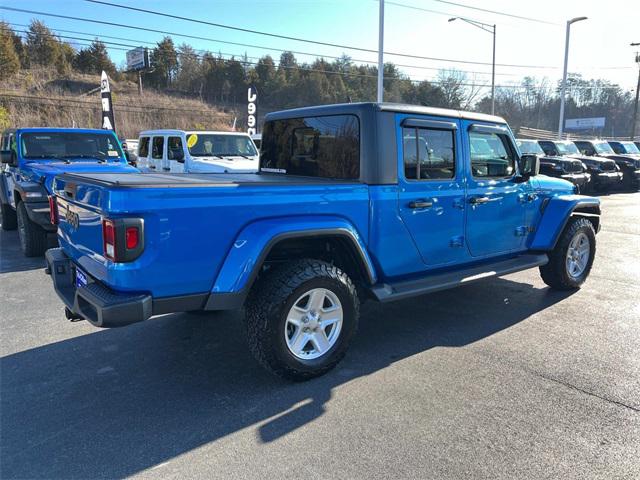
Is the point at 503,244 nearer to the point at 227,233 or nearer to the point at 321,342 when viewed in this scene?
the point at 321,342

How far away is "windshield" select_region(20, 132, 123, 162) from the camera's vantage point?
322 inches

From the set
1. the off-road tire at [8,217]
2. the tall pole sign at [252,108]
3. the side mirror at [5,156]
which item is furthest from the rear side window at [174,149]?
the tall pole sign at [252,108]

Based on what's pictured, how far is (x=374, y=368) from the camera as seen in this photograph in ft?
12.1

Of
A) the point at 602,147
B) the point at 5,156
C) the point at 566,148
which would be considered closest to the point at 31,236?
the point at 5,156

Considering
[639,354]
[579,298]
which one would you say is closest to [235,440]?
[639,354]

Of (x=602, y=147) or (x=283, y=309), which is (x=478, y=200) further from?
(x=602, y=147)

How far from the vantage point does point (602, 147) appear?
778 inches

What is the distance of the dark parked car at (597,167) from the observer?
16.2 meters

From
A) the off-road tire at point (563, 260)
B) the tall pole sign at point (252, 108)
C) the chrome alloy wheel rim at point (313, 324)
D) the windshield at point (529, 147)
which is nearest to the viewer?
the chrome alloy wheel rim at point (313, 324)

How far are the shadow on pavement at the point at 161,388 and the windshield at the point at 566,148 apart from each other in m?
14.2

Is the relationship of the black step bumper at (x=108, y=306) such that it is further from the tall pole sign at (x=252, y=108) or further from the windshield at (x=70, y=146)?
the tall pole sign at (x=252, y=108)

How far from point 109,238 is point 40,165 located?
600cm

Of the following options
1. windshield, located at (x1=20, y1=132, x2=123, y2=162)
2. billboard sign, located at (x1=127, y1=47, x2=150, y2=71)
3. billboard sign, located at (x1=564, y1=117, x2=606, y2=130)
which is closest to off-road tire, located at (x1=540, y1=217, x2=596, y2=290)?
windshield, located at (x1=20, y1=132, x2=123, y2=162)

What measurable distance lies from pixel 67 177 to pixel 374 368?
9.09 feet
